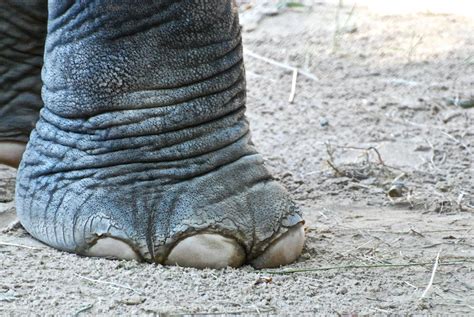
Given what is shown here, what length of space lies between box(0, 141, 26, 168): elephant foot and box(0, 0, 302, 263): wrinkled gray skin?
0.48m

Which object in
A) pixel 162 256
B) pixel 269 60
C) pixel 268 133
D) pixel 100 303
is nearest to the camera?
pixel 100 303

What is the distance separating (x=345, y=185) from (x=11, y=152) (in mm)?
857

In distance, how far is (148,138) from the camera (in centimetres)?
202

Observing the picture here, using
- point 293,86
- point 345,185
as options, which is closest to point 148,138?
point 345,185

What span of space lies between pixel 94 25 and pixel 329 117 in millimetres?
1570

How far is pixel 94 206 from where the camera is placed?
201 cm

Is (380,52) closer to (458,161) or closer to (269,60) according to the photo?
(269,60)

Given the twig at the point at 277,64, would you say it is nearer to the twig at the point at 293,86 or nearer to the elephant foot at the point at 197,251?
the twig at the point at 293,86

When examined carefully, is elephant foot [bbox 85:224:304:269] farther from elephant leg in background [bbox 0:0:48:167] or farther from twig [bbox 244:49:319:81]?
twig [bbox 244:49:319:81]

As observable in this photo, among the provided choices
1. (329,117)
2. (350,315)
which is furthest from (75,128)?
(329,117)

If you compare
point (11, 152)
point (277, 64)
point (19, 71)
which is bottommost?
point (277, 64)

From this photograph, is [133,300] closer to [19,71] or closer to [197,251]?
[197,251]

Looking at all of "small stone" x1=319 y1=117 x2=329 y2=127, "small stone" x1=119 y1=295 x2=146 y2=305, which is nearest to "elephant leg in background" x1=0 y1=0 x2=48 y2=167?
"small stone" x1=119 y1=295 x2=146 y2=305

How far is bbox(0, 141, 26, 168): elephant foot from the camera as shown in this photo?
257cm
